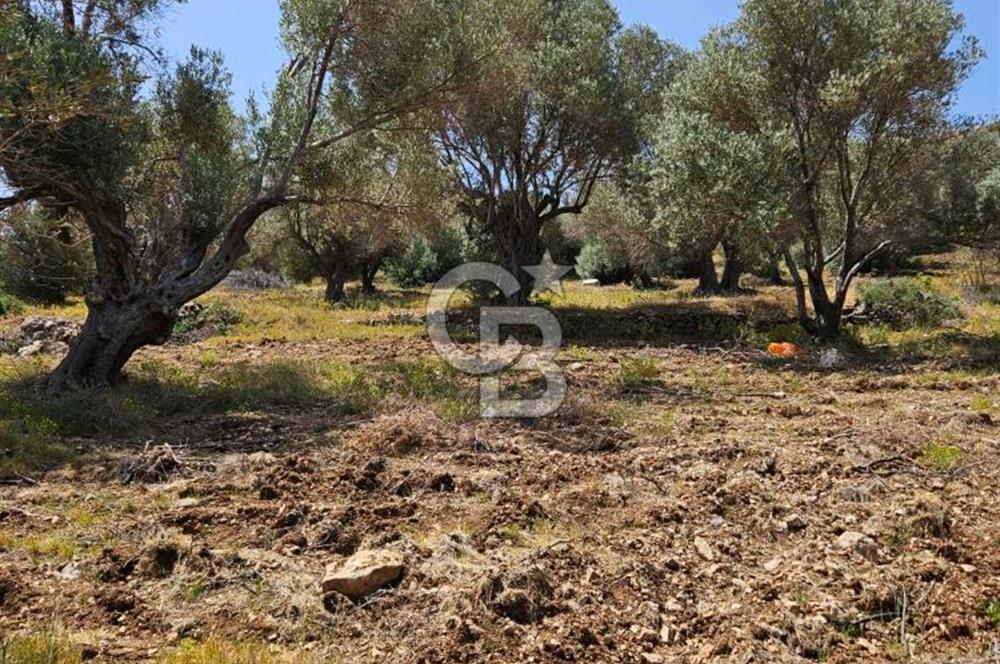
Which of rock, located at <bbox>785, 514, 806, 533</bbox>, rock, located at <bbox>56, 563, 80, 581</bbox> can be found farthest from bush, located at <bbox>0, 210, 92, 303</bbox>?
rock, located at <bbox>785, 514, 806, 533</bbox>

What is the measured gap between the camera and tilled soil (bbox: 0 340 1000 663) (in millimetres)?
3697

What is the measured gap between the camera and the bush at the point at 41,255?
33.6 ft

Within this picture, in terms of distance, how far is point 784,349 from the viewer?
47.5 feet

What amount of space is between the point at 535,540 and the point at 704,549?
1.20m

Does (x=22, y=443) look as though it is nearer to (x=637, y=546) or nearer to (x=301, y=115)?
(x=637, y=546)

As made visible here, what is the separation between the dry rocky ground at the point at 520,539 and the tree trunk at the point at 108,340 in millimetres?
2152

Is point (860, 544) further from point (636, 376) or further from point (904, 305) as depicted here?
point (904, 305)

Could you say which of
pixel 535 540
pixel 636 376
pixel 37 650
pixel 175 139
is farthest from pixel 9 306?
pixel 535 540

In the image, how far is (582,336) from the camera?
59.4 ft

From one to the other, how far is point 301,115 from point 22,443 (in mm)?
7832

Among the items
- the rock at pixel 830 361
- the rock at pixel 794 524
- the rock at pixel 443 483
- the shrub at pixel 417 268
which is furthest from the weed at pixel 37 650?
the shrub at pixel 417 268

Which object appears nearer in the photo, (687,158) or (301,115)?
(301,115)

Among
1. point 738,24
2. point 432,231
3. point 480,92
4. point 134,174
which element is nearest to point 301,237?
point 432,231

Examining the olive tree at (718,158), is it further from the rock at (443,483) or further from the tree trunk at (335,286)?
the tree trunk at (335,286)
